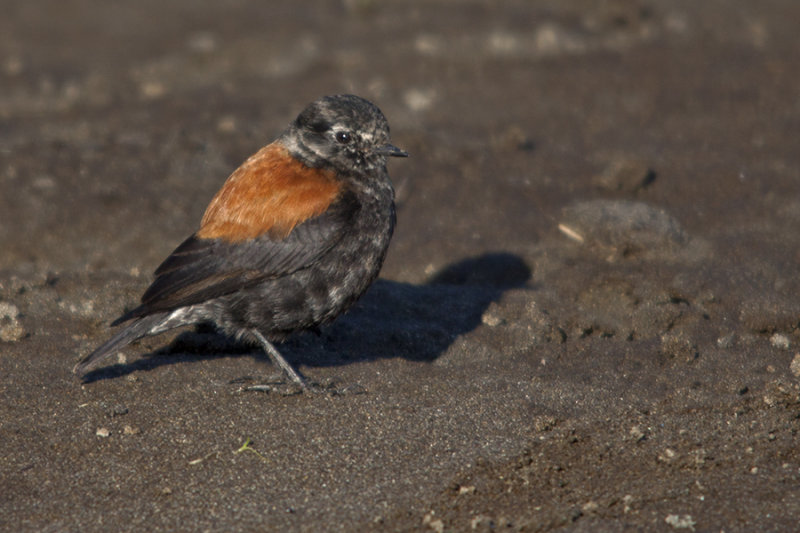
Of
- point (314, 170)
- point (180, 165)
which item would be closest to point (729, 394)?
point (314, 170)

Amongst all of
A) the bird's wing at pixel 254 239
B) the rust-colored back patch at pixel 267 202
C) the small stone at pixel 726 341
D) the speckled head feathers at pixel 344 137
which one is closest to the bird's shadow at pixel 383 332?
the bird's wing at pixel 254 239

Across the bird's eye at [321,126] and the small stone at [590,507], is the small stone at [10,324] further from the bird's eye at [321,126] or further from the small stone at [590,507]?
the small stone at [590,507]

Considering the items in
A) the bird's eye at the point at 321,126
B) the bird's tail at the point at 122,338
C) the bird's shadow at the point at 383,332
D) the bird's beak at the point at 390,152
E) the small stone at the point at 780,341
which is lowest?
the small stone at the point at 780,341

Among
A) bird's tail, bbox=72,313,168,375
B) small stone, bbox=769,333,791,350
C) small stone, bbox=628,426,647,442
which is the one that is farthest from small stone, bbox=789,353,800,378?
bird's tail, bbox=72,313,168,375

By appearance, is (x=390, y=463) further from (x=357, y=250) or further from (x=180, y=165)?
(x=180, y=165)

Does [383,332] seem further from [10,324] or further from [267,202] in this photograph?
[10,324]

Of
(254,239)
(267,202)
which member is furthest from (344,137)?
(254,239)

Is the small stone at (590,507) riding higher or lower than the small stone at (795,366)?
A: higher

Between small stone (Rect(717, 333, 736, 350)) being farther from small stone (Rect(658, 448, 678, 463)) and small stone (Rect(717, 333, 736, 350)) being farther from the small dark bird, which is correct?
the small dark bird
